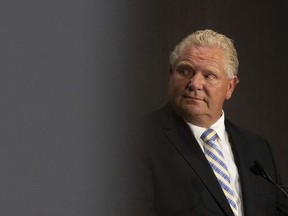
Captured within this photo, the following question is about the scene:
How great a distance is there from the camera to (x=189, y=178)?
93cm

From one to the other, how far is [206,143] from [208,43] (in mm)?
210

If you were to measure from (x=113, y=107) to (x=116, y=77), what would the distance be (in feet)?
0.06

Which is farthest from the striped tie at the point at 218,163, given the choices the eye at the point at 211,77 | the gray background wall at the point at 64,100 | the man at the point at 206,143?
the gray background wall at the point at 64,100

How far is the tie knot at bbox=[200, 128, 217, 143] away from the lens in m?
1.00

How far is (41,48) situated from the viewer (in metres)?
0.21

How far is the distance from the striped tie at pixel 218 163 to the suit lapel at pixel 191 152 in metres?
0.03

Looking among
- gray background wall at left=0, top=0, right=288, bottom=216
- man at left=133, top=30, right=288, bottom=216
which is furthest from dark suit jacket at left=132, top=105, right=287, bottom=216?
gray background wall at left=0, top=0, right=288, bottom=216

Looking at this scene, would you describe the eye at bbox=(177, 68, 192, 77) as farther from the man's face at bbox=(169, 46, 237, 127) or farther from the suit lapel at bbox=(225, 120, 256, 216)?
the suit lapel at bbox=(225, 120, 256, 216)

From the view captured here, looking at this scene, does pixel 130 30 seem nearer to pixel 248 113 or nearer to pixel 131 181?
pixel 131 181

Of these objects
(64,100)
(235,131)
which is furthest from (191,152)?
(64,100)

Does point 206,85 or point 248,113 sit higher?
point 206,85

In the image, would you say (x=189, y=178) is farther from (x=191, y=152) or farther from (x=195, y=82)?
(x=195, y=82)

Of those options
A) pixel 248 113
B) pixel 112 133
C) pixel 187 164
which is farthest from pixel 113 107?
pixel 248 113

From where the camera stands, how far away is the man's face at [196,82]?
0.99 metres
